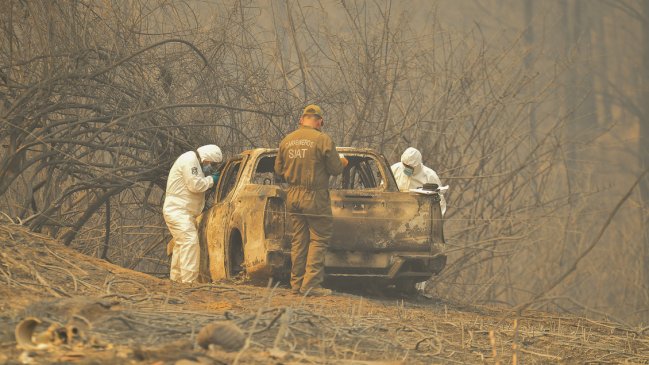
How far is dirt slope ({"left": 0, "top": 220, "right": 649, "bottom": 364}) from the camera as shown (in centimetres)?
659

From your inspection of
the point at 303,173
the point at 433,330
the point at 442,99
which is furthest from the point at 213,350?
the point at 442,99

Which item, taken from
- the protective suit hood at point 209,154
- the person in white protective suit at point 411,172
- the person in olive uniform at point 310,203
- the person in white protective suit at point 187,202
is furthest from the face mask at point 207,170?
the person in white protective suit at point 411,172

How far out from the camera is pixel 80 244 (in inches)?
619

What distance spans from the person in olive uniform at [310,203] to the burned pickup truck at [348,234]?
0.43 ft

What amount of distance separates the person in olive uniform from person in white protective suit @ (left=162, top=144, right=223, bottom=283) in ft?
5.81

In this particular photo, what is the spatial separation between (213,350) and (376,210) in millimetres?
4928

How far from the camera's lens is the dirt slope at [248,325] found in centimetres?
659

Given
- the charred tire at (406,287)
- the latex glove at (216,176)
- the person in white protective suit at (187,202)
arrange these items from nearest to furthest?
the charred tire at (406,287)
the person in white protective suit at (187,202)
the latex glove at (216,176)

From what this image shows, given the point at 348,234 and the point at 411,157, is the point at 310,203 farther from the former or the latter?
the point at 411,157

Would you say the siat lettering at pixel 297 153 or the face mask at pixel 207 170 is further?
the face mask at pixel 207 170

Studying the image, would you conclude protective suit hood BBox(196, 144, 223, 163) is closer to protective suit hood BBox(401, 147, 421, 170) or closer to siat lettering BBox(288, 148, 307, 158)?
siat lettering BBox(288, 148, 307, 158)

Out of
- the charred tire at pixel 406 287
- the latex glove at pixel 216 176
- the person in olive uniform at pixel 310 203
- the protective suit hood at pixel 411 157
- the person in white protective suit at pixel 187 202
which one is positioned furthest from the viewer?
the protective suit hood at pixel 411 157

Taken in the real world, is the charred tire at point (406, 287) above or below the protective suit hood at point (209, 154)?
below

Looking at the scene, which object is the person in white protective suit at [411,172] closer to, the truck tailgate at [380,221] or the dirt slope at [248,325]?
the dirt slope at [248,325]
